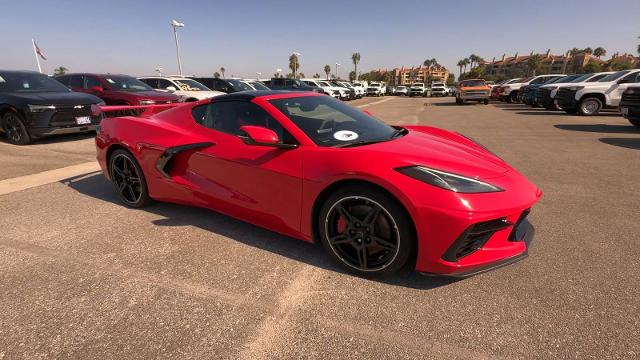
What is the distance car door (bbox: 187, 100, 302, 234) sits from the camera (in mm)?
2590

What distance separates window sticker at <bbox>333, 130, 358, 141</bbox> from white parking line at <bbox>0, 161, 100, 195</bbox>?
4.27 meters

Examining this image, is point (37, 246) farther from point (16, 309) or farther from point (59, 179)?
point (59, 179)

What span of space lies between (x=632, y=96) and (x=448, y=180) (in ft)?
32.8

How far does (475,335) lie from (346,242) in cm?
96

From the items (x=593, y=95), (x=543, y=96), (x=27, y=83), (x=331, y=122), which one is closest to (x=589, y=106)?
(x=593, y=95)

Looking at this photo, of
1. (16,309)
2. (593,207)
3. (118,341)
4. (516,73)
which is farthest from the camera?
(516,73)

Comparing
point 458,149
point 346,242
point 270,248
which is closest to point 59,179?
point 270,248

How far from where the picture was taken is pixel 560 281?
2365mm

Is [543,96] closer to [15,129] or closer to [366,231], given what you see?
[366,231]

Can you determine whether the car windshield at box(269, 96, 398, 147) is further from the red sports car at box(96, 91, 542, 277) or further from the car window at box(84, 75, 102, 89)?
the car window at box(84, 75, 102, 89)

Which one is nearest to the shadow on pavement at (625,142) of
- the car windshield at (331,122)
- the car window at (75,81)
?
the car windshield at (331,122)

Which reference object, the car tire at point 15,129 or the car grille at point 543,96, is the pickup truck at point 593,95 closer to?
the car grille at point 543,96

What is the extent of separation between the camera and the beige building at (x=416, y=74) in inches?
6176

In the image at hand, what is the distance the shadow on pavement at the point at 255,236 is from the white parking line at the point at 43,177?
86 cm
